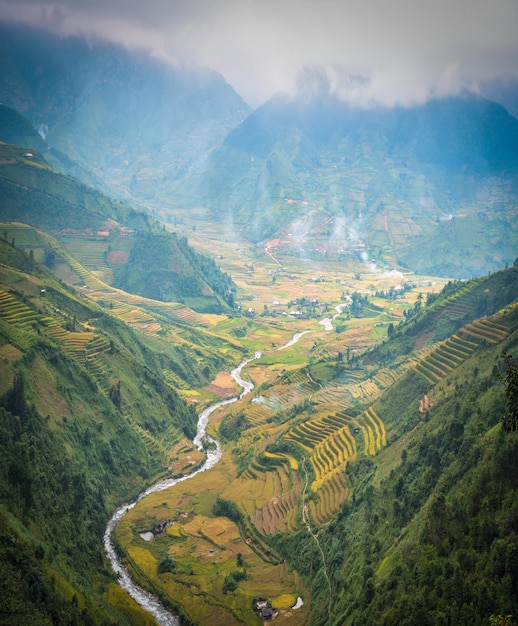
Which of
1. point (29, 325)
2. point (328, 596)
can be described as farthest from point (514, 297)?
point (29, 325)

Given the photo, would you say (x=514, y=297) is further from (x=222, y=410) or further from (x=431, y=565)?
(x=431, y=565)

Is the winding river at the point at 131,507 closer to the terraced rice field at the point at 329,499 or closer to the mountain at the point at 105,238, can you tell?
the terraced rice field at the point at 329,499

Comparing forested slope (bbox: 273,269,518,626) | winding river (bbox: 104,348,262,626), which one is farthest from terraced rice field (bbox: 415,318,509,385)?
winding river (bbox: 104,348,262,626)

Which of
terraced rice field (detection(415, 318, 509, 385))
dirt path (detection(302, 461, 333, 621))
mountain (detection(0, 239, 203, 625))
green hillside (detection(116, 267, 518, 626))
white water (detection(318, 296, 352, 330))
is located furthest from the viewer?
white water (detection(318, 296, 352, 330))

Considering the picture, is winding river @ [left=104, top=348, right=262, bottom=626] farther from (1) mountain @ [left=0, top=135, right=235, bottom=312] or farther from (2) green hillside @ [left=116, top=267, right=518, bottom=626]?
(1) mountain @ [left=0, top=135, right=235, bottom=312]

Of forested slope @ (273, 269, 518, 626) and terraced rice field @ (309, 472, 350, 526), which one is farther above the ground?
forested slope @ (273, 269, 518, 626)

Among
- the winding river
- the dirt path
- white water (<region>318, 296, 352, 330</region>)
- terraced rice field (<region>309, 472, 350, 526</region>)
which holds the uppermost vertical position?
white water (<region>318, 296, 352, 330</region>)

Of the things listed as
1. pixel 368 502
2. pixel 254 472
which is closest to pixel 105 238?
pixel 254 472

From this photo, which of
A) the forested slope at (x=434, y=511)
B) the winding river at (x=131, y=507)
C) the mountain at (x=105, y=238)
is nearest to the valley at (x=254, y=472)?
the forested slope at (x=434, y=511)
